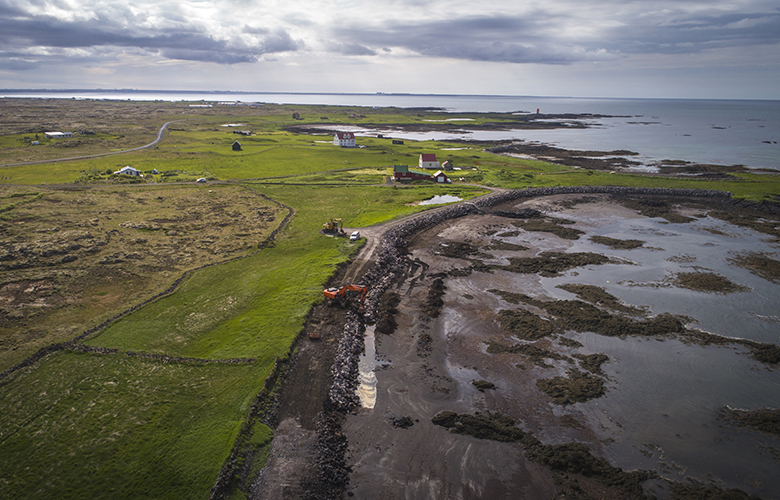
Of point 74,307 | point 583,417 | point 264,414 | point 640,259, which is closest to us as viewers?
point 264,414

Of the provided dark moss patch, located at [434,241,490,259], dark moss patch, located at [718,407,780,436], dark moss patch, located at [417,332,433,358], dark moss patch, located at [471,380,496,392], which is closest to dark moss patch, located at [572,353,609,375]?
dark moss patch, located at [718,407,780,436]

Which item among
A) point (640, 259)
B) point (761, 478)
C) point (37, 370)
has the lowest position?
point (761, 478)

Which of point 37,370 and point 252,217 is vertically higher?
point 252,217

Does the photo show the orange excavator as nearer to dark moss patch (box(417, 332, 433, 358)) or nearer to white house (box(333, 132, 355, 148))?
dark moss patch (box(417, 332, 433, 358))

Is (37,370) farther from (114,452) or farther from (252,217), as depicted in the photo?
(252,217)

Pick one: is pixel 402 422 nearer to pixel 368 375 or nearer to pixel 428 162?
pixel 368 375

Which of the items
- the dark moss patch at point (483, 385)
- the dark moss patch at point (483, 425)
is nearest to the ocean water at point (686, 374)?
the dark moss patch at point (483, 425)

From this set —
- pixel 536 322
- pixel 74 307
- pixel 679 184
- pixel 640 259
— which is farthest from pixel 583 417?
pixel 679 184
